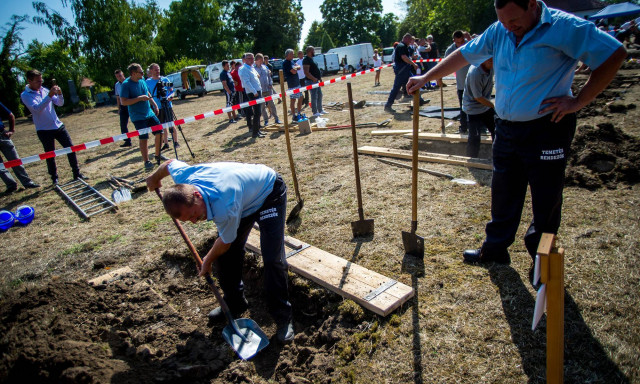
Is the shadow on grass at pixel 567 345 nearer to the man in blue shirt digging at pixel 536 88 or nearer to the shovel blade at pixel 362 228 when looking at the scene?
the man in blue shirt digging at pixel 536 88

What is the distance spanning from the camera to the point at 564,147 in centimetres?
242

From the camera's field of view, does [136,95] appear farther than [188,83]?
No

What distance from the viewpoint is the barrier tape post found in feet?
4.47

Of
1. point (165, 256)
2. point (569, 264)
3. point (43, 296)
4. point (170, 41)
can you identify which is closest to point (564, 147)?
point (569, 264)

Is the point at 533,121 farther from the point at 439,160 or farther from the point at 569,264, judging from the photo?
the point at 439,160

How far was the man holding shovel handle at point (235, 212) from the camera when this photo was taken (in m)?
2.26

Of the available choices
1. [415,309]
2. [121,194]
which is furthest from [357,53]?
[415,309]

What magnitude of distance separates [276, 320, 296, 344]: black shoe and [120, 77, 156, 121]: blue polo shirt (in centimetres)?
622

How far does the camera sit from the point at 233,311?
338 centimetres

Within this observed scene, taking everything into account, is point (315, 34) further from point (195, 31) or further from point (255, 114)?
point (255, 114)

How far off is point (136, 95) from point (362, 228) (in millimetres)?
5807

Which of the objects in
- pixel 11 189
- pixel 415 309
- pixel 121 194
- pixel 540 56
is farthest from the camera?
pixel 11 189

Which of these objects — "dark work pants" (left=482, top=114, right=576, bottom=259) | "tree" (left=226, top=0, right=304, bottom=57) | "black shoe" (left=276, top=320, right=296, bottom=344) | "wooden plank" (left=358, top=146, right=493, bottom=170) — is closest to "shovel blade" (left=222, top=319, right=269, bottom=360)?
"black shoe" (left=276, top=320, right=296, bottom=344)

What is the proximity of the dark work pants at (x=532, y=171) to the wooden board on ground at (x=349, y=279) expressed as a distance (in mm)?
1005
